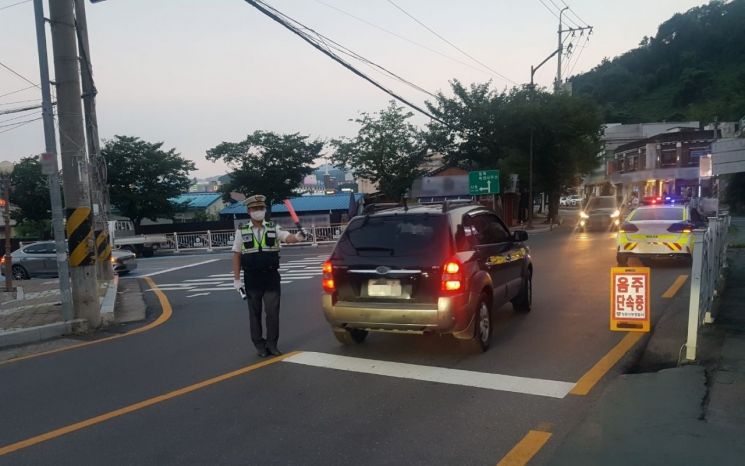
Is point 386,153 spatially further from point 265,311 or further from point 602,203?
point 265,311

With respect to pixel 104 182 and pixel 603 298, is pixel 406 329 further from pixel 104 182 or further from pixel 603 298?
pixel 104 182

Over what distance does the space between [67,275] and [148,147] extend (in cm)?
3392

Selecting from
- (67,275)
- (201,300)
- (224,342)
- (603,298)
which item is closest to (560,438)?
(224,342)

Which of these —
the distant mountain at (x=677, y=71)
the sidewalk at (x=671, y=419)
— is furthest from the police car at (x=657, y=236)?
the distant mountain at (x=677, y=71)

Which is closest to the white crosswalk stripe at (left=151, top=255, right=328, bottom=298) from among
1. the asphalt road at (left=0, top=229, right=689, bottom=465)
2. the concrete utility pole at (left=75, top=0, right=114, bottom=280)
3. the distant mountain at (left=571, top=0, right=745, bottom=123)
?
the concrete utility pole at (left=75, top=0, right=114, bottom=280)

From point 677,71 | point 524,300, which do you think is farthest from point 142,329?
point 677,71

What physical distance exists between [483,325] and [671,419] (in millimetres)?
2662

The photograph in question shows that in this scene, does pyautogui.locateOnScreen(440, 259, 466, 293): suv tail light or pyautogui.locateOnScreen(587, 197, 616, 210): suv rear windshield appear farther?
pyautogui.locateOnScreen(587, 197, 616, 210): suv rear windshield

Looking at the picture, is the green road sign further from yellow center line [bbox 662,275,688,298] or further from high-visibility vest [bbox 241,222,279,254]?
high-visibility vest [bbox 241,222,279,254]

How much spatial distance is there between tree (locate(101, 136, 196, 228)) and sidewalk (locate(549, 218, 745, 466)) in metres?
39.2

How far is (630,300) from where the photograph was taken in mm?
7715

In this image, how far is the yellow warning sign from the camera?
24.9 ft

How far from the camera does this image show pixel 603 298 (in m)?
10.2

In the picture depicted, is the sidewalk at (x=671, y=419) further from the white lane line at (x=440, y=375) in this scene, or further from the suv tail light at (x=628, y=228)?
the suv tail light at (x=628, y=228)
